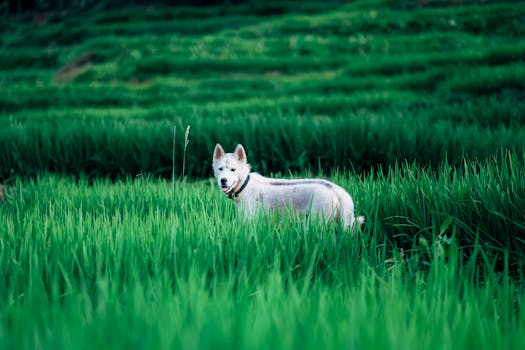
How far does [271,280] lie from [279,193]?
1.31 metres

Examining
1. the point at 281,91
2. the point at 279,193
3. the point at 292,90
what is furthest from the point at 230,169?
the point at 281,91

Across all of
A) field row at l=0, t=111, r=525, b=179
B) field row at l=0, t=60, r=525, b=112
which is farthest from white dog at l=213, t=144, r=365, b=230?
field row at l=0, t=60, r=525, b=112

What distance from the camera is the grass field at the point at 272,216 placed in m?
1.60

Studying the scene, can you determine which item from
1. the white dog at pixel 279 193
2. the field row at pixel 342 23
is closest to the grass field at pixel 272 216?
the white dog at pixel 279 193

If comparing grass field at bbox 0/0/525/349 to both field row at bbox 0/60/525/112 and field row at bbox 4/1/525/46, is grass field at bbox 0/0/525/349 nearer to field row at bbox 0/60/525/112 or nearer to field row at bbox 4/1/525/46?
field row at bbox 0/60/525/112

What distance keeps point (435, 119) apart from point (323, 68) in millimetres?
8500

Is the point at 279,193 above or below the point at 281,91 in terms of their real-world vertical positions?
above

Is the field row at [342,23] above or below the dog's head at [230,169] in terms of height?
above

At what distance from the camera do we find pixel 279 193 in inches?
119

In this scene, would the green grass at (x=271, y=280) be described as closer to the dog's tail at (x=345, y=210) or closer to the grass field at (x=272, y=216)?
the grass field at (x=272, y=216)

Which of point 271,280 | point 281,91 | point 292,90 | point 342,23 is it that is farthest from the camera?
point 342,23

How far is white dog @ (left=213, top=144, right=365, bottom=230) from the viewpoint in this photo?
9.11 feet

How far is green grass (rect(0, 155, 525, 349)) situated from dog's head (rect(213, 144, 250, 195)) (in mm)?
213

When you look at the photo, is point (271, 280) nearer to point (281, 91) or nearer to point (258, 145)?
point (258, 145)
